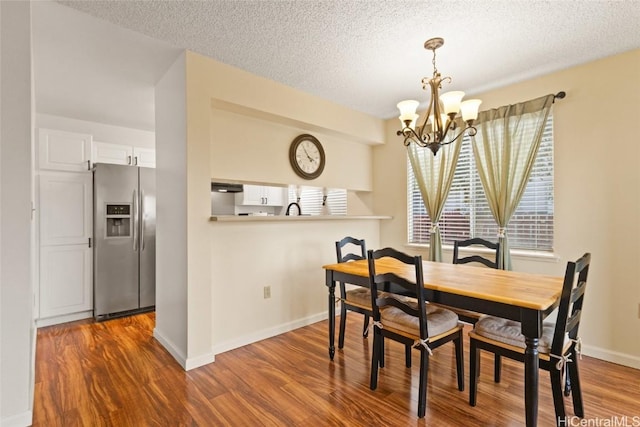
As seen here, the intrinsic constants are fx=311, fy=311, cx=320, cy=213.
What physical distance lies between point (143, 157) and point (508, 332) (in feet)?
14.9

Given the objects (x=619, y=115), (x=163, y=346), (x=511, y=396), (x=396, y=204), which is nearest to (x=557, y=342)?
(x=511, y=396)

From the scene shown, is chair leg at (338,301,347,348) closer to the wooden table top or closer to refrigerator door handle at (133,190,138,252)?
the wooden table top

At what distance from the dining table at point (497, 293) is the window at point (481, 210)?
99cm

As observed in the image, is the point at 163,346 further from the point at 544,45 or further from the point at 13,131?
the point at 544,45

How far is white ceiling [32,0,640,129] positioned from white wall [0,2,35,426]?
1.12 feet

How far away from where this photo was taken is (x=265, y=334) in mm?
3074

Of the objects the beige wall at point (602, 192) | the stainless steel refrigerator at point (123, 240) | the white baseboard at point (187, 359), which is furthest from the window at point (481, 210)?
the stainless steel refrigerator at point (123, 240)

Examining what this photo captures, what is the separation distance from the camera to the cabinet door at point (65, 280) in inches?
136

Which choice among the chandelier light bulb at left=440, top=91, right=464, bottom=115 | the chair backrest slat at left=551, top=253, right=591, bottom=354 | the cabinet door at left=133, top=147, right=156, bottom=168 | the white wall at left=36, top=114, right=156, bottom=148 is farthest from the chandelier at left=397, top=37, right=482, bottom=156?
the white wall at left=36, top=114, right=156, bottom=148

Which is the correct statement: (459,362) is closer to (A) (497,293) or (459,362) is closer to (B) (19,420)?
(A) (497,293)

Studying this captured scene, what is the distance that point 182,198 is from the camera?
2.55m

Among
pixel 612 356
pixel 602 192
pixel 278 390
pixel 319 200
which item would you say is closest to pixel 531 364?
pixel 278 390

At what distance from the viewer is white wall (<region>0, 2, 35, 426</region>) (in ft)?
5.75

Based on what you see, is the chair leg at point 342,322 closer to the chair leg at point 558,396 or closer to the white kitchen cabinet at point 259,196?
the chair leg at point 558,396
